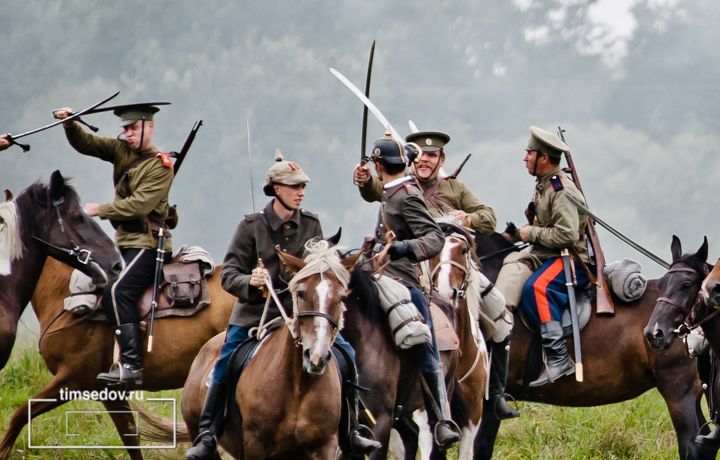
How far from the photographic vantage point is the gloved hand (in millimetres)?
8469

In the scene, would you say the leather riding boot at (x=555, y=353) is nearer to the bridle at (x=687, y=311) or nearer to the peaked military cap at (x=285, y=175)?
the bridle at (x=687, y=311)

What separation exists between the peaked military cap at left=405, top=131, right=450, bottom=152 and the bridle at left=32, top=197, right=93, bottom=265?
3158mm

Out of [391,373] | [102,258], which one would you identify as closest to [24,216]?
[102,258]

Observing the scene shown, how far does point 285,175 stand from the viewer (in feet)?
27.6

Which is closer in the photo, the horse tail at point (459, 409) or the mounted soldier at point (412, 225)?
the mounted soldier at point (412, 225)

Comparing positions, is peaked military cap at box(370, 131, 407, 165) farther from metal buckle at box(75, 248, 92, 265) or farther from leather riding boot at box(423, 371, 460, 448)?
metal buckle at box(75, 248, 92, 265)

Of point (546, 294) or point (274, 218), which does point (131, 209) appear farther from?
point (546, 294)

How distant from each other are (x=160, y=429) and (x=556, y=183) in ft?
13.8

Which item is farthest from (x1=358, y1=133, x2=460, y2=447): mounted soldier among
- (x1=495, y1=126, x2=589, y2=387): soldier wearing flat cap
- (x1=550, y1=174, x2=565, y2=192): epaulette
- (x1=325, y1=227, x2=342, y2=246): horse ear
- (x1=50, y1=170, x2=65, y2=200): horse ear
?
(x1=50, y1=170, x2=65, y2=200): horse ear

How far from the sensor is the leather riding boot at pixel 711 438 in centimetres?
1008

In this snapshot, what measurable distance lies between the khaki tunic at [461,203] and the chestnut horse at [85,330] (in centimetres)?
211

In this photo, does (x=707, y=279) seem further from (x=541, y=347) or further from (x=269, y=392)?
(x=269, y=392)

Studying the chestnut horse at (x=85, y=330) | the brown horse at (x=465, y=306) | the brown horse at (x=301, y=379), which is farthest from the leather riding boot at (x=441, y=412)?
the chestnut horse at (x=85, y=330)

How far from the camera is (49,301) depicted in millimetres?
11828
